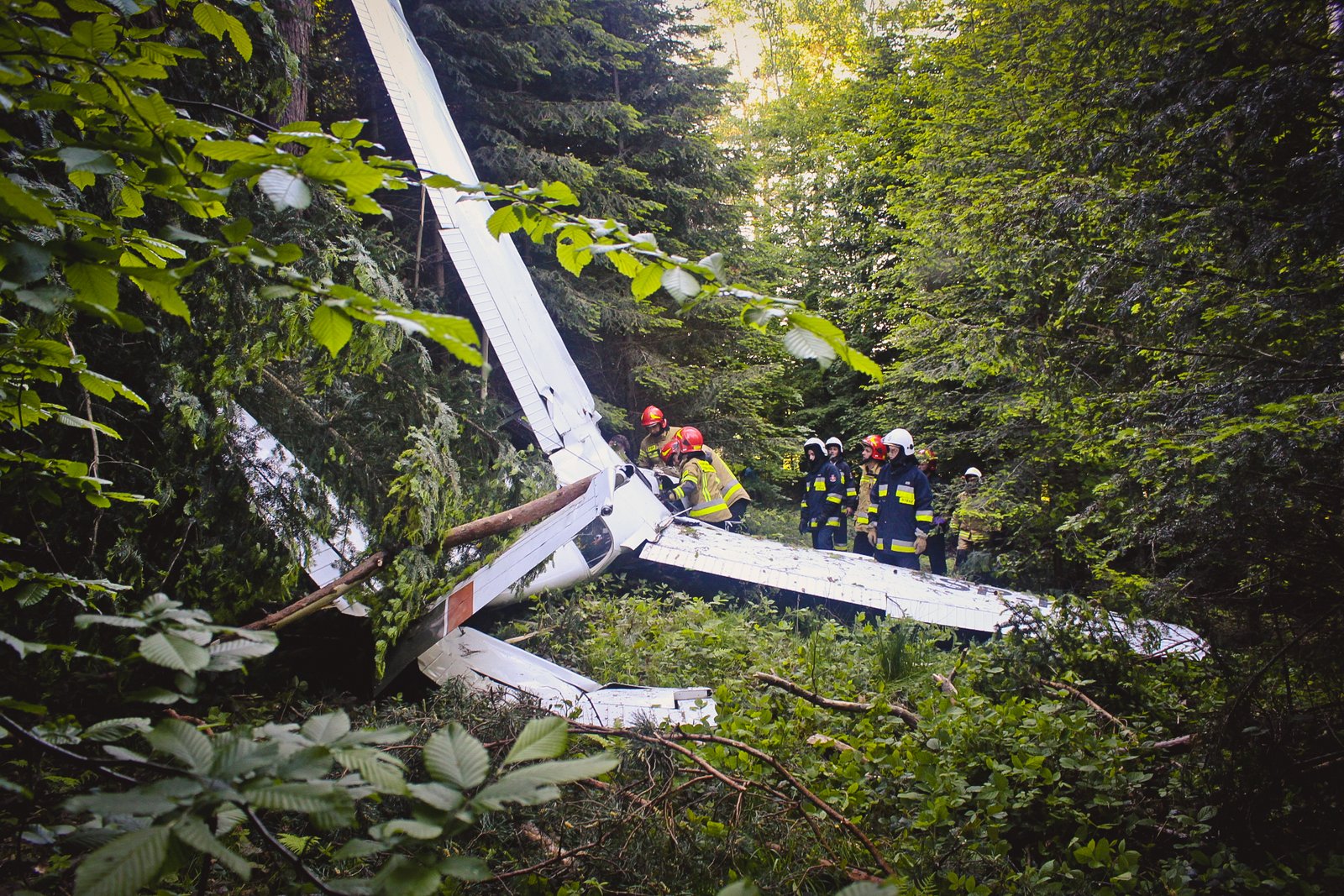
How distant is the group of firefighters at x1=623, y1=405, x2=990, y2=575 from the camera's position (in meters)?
8.54

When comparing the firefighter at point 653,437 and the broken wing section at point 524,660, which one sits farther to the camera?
the firefighter at point 653,437

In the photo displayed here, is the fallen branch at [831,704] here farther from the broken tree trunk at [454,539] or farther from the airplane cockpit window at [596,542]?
the airplane cockpit window at [596,542]

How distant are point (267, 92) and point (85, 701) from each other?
2900 millimetres

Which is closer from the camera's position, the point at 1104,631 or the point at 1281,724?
the point at 1281,724

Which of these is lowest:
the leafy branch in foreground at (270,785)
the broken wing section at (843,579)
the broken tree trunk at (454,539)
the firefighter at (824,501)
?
the firefighter at (824,501)

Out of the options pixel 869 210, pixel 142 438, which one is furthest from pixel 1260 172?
pixel 869 210

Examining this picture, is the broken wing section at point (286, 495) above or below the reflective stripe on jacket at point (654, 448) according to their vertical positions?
above

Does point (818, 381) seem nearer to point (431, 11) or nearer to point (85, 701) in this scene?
point (431, 11)

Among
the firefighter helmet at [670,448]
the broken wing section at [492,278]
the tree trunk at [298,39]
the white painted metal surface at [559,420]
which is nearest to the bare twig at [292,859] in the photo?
the white painted metal surface at [559,420]

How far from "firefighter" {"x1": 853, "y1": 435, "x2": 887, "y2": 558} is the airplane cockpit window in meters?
4.97

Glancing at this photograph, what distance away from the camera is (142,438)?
121 inches

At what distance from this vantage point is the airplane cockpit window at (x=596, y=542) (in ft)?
20.4

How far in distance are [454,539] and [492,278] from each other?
320 centimetres

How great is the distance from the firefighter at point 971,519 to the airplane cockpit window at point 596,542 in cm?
466
